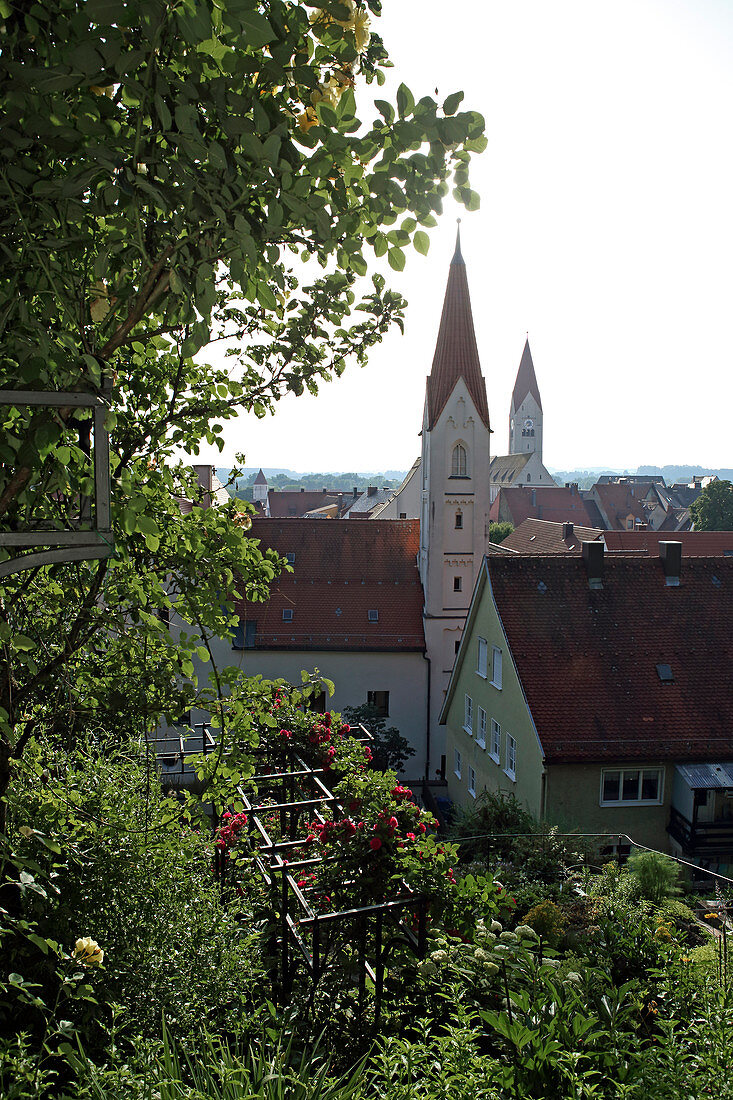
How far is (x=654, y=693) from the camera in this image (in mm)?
17359

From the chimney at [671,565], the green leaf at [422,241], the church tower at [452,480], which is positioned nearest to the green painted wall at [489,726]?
the chimney at [671,565]

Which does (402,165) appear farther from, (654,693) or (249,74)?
(654,693)

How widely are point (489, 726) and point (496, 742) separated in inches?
23.8

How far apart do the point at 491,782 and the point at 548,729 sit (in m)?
3.74

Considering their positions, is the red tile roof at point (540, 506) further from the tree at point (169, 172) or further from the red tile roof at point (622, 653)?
the tree at point (169, 172)

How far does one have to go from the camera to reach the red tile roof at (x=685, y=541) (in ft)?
148

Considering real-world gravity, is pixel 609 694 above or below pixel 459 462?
below

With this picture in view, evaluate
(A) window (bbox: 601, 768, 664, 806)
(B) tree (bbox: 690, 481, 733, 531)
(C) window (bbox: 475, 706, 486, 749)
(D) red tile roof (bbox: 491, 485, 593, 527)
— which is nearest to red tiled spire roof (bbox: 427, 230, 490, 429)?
(C) window (bbox: 475, 706, 486, 749)

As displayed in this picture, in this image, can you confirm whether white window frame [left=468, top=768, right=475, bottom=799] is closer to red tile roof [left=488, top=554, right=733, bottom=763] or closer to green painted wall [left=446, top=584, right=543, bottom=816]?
green painted wall [left=446, top=584, right=543, bottom=816]

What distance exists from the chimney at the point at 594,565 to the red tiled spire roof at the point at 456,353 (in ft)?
35.6

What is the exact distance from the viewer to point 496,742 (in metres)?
19.2

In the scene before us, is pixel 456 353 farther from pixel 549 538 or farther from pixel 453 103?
pixel 453 103

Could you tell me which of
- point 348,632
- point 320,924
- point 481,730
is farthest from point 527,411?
point 320,924

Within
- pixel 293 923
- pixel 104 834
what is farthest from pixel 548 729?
pixel 104 834
